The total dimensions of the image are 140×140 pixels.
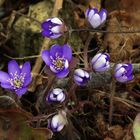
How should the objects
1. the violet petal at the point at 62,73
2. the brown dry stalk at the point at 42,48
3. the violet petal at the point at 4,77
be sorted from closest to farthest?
the violet petal at the point at 62,73, the violet petal at the point at 4,77, the brown dry stalk at the point at 42,48

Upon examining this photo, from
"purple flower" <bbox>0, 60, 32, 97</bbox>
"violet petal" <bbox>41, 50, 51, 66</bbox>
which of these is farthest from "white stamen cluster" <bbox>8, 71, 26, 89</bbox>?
"violet petal" <bbox>41, 50, 51, 66</bbox>

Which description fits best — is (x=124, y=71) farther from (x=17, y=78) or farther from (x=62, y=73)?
(x=17, y=78)

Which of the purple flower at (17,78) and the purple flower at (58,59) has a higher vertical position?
the purple flower at (58,59)

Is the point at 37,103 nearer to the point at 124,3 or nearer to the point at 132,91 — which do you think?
the point at 132,91

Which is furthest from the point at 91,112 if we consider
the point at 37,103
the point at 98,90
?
the point at 37,103

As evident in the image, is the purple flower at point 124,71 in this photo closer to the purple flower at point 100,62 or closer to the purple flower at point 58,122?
the purple flower at point 100,62

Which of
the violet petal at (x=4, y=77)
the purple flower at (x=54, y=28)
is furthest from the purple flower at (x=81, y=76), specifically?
the violet petal at (x=4, y=77)
